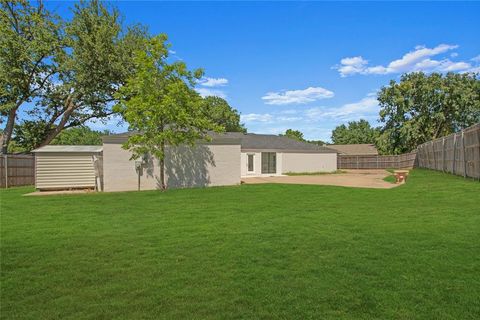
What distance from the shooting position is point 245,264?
14.9ft

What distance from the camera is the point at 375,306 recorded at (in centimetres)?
320

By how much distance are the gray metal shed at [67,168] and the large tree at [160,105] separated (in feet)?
9.89

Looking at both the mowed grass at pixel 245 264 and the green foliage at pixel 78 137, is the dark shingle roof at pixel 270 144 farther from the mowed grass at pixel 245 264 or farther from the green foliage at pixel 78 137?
the green foliage at pixel 78 137

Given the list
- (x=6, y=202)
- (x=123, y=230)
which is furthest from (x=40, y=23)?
(x=123, y=230)

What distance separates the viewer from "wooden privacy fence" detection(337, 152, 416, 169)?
34.7 meters

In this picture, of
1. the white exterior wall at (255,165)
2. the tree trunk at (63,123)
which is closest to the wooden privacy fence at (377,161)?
the white exterior wall at (255,165)

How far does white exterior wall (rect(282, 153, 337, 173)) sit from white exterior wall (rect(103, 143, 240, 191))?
11580mm

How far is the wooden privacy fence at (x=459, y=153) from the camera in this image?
14.9m

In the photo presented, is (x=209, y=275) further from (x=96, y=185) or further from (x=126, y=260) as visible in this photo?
(x=96, y=185)

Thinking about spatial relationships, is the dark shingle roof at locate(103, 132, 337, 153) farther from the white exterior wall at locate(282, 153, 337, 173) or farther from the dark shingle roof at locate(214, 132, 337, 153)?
the white exterior wall at locate(282, 153, 337, 173)

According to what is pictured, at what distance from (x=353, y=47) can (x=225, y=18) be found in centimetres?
641

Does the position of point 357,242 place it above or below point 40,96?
below

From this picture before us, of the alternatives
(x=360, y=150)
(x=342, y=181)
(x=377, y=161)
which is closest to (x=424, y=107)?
(x=377, y=161)

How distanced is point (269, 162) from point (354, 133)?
56.2 m
